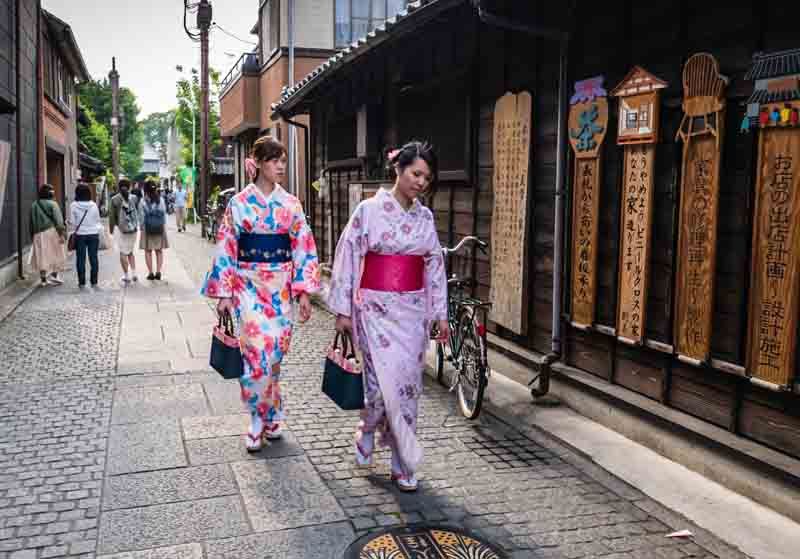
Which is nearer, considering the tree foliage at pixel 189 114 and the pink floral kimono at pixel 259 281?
the pink floral kimono at pixel 259 281

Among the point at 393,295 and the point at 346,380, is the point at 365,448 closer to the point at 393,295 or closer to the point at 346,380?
the point at 346,380

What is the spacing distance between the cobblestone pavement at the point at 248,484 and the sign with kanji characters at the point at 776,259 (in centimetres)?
113

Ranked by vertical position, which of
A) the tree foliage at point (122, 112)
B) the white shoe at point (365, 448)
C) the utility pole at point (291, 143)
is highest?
the tree foliage at point (122, 112)

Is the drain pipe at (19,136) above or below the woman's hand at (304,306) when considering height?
above

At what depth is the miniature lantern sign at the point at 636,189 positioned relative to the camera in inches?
217

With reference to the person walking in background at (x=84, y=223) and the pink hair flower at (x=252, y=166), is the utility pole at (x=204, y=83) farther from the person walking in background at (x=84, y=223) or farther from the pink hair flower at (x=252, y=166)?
the pink hair flower at (x=252, y=166)

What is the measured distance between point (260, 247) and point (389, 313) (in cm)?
122

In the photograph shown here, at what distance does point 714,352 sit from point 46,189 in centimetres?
1289

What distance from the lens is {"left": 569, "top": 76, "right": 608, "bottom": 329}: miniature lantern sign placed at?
621cm

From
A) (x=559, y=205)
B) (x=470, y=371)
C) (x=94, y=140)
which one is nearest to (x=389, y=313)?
(x=470, y=371)

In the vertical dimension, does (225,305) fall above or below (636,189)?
below

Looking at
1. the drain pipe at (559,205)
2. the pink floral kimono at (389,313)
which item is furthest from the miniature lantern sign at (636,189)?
the pink floral kimono at (389,313)

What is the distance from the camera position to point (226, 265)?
5484 millimetres

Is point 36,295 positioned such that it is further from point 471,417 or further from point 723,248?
point 723,248
